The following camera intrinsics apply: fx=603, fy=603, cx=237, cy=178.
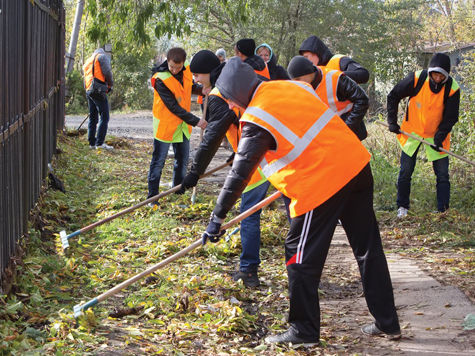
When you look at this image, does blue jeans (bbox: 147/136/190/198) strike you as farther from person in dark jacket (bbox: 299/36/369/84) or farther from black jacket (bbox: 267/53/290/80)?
person in dark jacket (bbox: 299/36/369/84)

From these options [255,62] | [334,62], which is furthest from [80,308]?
[334,62]

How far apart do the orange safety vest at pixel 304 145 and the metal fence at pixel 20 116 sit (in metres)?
1.86

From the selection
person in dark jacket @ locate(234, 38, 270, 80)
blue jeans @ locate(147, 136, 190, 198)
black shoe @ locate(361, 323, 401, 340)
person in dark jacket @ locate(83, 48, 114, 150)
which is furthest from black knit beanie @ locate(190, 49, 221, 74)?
person in dark jacket @ locate(83, 48, 114, 150)

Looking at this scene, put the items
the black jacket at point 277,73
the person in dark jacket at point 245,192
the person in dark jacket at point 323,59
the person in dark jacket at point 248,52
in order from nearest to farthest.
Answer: the person in dark jacket at point 245,192 → the person in dark jacket at point 323,59 → the person in dark jacket at point 248,52 → the black jacket at point 277,73

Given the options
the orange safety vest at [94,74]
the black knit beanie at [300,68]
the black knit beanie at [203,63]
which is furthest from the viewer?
the orange safety vest at [94,74]

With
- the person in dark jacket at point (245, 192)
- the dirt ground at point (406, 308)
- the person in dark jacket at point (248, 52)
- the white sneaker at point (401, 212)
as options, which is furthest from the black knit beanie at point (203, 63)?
the white sneaker at point (401, 212)

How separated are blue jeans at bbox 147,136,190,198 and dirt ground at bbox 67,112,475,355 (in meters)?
2.21

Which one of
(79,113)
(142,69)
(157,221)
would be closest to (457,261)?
(157,221)

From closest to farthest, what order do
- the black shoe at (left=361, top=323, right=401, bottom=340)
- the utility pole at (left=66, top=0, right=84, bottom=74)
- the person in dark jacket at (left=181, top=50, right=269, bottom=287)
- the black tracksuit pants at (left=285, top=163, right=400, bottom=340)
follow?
the black tracksuit pants at (left=285, top=163, right=400, bottom=340) < the black shoe at (left=361, top=323, right=401, bottom=340) < the person in dark jacket at (left=181, top=50, right=269, bottom=287) < the utility pole at (left=66, top=0, right=84, bottom=74)

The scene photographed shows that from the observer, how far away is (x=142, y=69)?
83.3 feet

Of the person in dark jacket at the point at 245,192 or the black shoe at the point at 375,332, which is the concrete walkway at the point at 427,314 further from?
the person in dark jacket at the point at 245,192

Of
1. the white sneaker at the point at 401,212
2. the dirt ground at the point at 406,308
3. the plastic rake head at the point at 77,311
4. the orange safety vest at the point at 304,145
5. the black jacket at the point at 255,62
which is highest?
the black jacket at the point at 255,62

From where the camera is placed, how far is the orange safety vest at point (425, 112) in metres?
7.07

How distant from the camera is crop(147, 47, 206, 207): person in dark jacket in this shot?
6.96 meters
